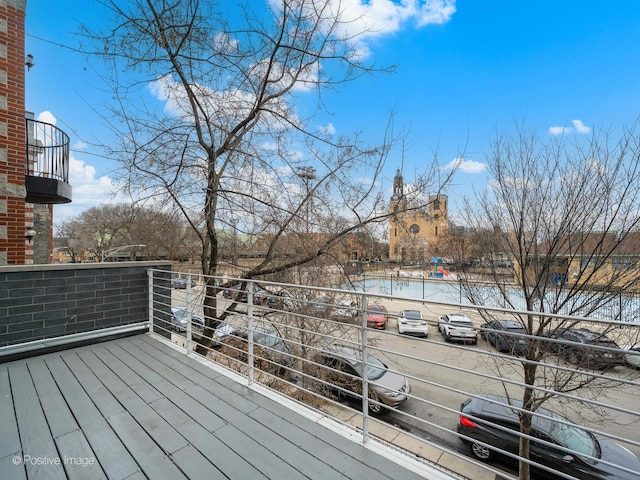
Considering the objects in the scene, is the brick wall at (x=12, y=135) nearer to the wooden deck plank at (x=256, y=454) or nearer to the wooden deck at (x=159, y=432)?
the wooden deck at (x=159, y=432)

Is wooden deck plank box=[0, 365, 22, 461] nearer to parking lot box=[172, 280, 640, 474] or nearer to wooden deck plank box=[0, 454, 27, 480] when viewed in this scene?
wooden deck plank box=[0, 454, 27, 480]

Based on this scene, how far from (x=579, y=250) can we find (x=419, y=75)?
4.37 metres

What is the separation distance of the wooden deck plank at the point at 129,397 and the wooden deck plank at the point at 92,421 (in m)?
0.10

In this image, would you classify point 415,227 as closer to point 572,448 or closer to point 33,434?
point 572,448

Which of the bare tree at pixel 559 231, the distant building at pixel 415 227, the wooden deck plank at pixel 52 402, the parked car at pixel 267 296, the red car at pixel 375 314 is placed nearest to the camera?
the red car at pixel 375 314

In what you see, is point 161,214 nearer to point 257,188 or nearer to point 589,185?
point 257,188

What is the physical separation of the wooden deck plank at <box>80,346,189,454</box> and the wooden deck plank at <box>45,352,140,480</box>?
0.34 feet

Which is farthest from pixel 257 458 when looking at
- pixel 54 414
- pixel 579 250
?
pixel 579 250

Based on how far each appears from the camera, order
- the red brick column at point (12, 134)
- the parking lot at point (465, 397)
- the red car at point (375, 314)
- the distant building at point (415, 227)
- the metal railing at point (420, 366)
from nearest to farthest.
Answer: the red car at point (375, 314)
the metal railing at point (420, 366)
the red brick column at point (12, 134)
the distant building at point (415, 227)
the parking lot at point (465, 397)

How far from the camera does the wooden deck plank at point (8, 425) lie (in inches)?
68.5

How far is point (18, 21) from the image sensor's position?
4.51m

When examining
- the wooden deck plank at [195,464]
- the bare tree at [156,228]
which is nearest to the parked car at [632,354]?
the wooden deck plank at [195,464]

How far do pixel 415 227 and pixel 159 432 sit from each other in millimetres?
5163

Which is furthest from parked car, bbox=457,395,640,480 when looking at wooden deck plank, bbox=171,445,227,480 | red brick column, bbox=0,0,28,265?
red brick column, bbox=0,0,28,265
